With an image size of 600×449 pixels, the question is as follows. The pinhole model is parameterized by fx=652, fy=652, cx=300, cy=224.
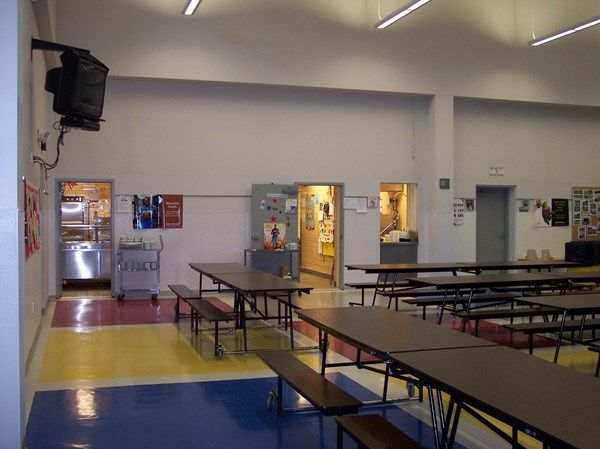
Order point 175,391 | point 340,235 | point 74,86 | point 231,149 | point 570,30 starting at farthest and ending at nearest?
point 340,235 → point 231,149 → point 570,30 → point 74,86 → point 175,391

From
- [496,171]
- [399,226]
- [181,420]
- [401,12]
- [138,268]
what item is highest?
[401,12]

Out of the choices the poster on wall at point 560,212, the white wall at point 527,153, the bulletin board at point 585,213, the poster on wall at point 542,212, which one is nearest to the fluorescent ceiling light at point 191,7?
the white wall at point 527,153

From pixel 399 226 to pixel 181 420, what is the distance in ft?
28.3

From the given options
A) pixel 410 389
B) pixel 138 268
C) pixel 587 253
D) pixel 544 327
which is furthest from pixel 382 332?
pixel 587 253

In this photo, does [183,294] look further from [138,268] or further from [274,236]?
[274,236]

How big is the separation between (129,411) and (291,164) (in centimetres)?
692

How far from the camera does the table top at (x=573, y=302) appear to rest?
5.00 meters

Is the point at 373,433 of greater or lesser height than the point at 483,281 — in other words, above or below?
below

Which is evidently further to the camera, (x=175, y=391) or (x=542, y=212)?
(x=542, y=212)

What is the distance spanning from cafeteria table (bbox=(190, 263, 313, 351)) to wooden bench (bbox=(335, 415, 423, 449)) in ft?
8.75

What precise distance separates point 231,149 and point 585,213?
23.3 ft

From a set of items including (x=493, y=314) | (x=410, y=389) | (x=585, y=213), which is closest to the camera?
(x=410, y=389)

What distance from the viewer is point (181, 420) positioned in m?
4.20

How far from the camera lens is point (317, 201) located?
45.6 ft
